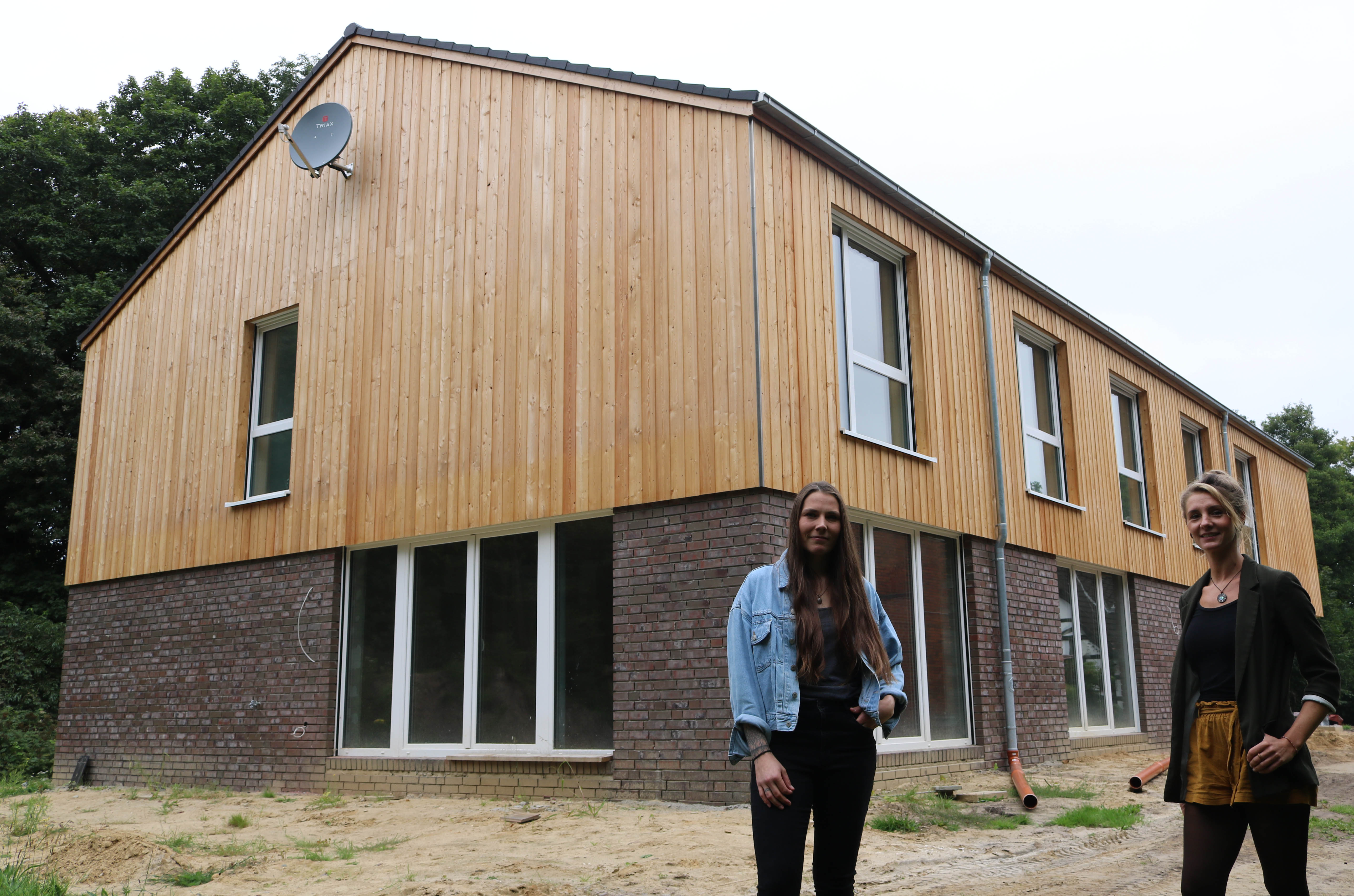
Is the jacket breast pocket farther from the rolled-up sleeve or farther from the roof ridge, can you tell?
the roof ridge

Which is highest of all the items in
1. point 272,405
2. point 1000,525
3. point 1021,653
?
point 272,405

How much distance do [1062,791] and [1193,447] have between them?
10277 mm

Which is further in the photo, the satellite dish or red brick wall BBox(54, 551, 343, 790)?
the satellite dish

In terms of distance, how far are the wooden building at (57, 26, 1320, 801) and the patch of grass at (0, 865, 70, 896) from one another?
12.6ft

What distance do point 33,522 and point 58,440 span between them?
161cm

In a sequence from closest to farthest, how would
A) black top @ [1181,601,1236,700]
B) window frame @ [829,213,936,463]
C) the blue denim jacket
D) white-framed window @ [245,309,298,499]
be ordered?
1. the blue denim jacket
2. black top @ [1181,601,1236,700]
3. window frame @ [829,213,936,463]
4. white-framed window @ [245,309,298,499]

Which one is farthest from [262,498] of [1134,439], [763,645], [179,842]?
[1134,439]

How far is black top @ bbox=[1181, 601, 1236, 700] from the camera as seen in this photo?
3.35 m

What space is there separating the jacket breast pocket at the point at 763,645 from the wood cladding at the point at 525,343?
15.4 feet

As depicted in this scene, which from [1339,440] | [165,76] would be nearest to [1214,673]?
[165,76]

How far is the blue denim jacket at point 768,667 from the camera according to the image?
10.1ft

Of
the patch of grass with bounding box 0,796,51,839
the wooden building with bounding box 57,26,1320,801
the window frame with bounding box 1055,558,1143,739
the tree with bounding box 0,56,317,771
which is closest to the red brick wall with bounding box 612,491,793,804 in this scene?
the wooden building with bounding box 57,26,1320,801

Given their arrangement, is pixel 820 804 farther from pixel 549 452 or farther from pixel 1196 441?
pixel 1196 441

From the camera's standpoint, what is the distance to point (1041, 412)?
509 inches
